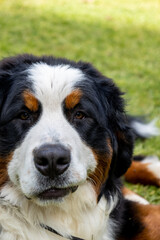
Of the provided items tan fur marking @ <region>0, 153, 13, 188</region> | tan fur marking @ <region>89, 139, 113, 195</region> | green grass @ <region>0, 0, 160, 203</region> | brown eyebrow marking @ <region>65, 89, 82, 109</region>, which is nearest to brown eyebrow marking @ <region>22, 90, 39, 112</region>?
brown eyebrow marking @ <region>65, 89, 82, 109</region>

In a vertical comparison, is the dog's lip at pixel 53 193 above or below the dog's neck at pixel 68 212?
above

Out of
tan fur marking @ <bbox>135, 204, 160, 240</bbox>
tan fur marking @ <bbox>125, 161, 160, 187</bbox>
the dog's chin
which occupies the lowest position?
tan fur marking @ <bbox>125, 161, 160, 187</bbox>

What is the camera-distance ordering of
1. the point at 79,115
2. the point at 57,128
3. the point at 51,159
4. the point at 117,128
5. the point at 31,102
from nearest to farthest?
the point at 51,159, the point at 57,128, the point at 31,102, the point at 79,115, the point at 117,128

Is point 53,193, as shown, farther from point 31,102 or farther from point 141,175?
point 141,175

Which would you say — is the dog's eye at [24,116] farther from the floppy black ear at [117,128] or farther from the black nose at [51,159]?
the floppy black ear at [117,128]

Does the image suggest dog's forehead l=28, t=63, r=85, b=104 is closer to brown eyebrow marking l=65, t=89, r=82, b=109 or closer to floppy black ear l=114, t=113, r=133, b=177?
brown eyebrow marking l=65, t=89, r=82, b=109

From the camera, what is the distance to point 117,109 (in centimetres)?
395

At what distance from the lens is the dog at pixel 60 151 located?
10.8 feet

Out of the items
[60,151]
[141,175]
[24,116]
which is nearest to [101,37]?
[141,175]

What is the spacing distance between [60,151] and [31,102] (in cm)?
57

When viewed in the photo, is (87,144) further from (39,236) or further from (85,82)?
(39,236)

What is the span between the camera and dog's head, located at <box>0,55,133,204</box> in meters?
3.26

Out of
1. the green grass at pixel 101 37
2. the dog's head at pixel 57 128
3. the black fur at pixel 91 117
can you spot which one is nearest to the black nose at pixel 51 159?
the dog's head at pixel 57 128

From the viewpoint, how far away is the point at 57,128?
3.35m
